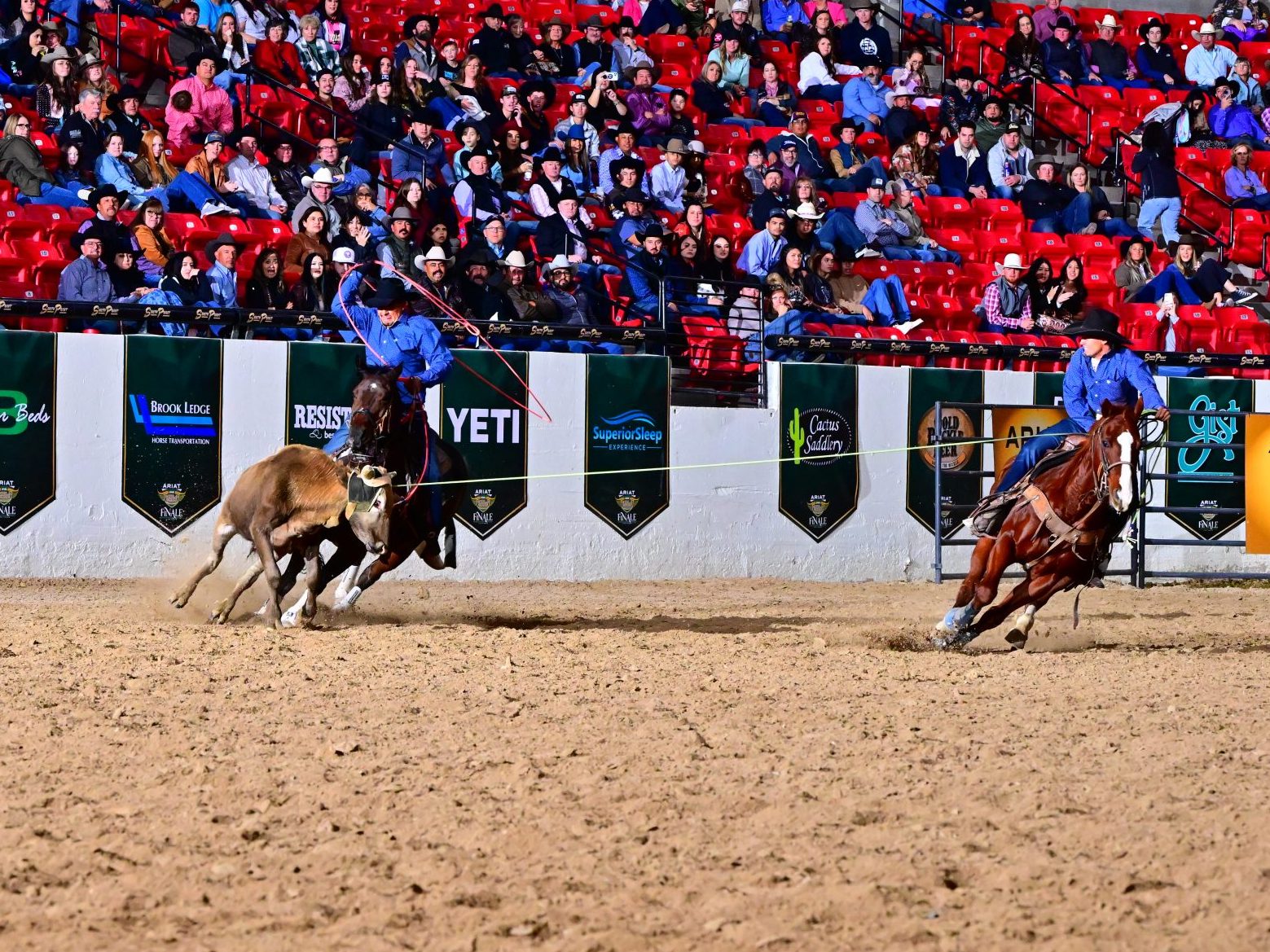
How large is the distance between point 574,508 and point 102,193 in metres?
5.26

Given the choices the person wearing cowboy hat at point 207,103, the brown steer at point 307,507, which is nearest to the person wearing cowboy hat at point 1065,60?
the person wearing cowboy hat at point 207,103

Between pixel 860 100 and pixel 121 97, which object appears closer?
pixel 121 97

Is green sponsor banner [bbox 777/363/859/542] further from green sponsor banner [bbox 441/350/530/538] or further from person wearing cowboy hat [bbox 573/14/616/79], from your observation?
person wearing cowboy hat [bbox 573/14/616/79]

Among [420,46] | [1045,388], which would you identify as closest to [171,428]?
[420,46]

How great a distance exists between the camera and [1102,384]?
9.78 meters

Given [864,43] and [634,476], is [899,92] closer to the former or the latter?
[864,43]

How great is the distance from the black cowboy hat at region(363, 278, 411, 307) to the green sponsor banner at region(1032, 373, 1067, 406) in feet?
28.2

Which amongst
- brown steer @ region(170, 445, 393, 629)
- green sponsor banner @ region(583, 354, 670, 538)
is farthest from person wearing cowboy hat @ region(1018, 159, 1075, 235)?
brown steer @ region(170, 445, 393, 629)

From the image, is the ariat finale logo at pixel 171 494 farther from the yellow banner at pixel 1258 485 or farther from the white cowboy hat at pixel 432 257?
the yellow banner at pixel 1258 485

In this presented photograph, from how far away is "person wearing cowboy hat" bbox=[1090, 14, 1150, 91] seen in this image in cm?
2377

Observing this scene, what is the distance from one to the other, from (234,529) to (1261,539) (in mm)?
9806

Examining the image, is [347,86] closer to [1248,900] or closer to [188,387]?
[188,387]

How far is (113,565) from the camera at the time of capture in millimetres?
13492

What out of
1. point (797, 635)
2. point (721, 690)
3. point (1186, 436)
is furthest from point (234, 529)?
point (1186, 436)
